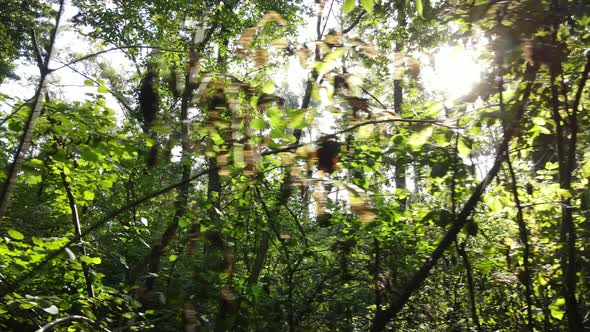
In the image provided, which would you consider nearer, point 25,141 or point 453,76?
point 25,141

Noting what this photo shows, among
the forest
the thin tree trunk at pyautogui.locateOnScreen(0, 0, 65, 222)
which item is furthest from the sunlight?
the thin tree trunk at pyautogui.locateOnScreen(0, 0, 65, 222)

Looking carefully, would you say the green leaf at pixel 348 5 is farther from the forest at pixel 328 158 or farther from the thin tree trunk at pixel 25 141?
the thin tree trunk at pixel 25 141

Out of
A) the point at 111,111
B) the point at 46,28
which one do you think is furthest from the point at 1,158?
the point at 46,28

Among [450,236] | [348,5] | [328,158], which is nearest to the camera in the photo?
[328,158]

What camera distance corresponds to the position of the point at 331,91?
4.33ft

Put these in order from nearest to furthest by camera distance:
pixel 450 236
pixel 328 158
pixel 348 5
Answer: pixel 328 158 < pixel 348 5 < pixel 450 236

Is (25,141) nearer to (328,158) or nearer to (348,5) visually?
(328,158)

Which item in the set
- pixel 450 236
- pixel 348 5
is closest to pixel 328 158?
pixel 348 5

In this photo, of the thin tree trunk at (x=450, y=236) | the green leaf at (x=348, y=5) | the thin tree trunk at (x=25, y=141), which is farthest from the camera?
the thin tree trunk at (x=450, y=236)

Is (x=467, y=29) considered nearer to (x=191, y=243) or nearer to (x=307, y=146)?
(x=307, y=146)

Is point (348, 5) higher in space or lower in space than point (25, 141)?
higher

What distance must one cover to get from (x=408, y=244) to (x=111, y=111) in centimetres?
277

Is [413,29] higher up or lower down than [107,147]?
higher up

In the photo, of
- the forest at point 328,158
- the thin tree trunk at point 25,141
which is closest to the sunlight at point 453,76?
the forest at point 328,158
